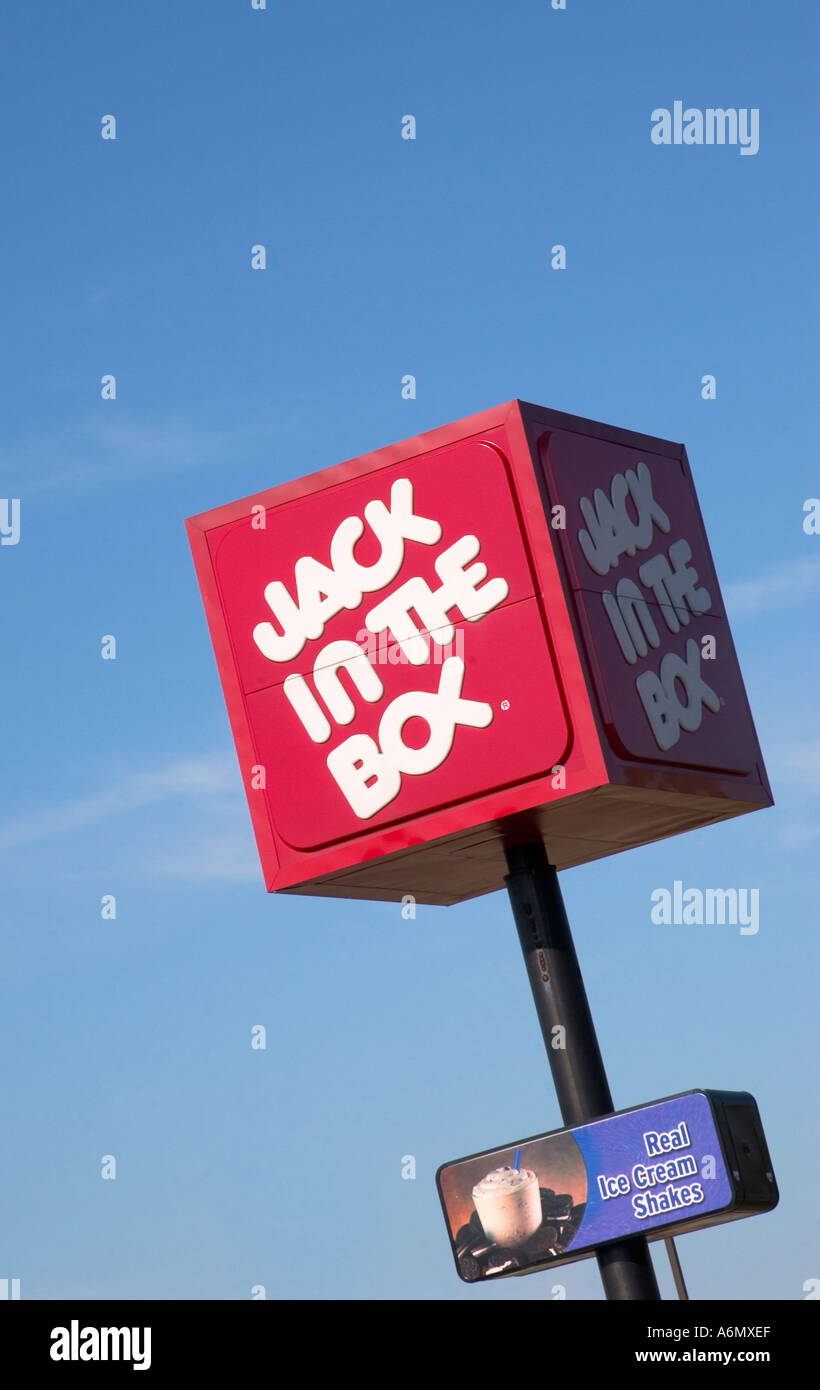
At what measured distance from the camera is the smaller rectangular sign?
14.6 meters

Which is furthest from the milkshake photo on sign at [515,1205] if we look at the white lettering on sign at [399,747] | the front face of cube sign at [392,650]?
the white lettering on sign at [399,747]

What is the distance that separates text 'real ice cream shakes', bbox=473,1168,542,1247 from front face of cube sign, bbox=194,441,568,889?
2.60 metres

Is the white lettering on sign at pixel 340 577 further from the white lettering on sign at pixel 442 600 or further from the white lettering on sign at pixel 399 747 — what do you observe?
the white lettering on sign at pixel 399 747

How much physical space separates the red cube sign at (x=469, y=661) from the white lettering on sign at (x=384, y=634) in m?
0.02

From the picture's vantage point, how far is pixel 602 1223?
14.8 metres

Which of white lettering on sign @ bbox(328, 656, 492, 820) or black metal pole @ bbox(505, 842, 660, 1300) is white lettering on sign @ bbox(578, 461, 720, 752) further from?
black metal pole @ bbox(505, 842, 660, 1300)

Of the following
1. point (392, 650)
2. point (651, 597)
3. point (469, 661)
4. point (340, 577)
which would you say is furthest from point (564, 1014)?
point (340, 577)

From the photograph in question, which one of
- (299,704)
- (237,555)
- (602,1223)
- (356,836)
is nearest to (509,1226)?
(602,1223)

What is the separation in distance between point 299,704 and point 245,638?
0.76 meters

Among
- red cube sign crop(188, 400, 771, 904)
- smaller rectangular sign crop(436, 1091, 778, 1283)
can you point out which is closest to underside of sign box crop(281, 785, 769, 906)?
red cube sign crop(188, 400, 771, 904)

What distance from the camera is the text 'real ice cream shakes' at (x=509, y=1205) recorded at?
15039 mm

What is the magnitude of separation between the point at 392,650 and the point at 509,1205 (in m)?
4.14

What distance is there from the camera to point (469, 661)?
15.1 metres

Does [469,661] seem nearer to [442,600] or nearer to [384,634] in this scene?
[442,600]
